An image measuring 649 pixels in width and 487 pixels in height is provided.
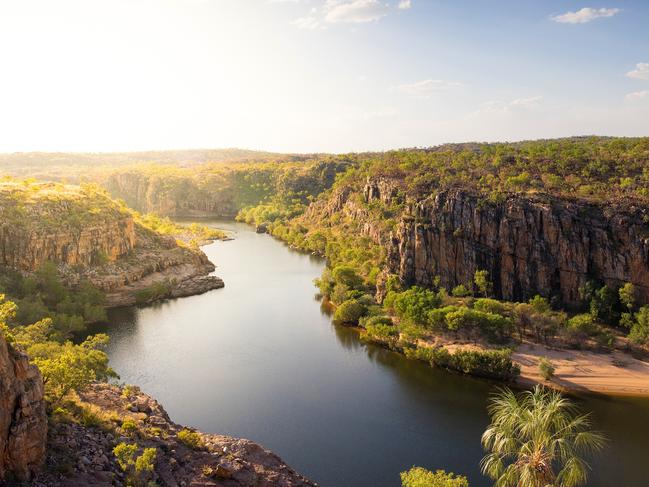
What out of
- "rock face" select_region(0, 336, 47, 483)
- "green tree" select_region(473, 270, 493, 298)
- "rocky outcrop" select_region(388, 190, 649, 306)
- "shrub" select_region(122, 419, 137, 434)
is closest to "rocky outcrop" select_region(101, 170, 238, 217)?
"rocky outcrop" select_region(388, 190, 649, 306)

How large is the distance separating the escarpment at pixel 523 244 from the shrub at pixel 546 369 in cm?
1672

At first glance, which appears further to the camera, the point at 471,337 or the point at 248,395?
the point at 471,337

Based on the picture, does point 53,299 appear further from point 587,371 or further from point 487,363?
point 587,371

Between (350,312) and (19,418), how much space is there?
140ft

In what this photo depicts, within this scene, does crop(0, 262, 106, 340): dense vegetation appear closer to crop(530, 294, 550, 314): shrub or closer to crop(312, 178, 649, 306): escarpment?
crop(312, 178, 649, 306): escarpment

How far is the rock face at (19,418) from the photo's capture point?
22.2 m

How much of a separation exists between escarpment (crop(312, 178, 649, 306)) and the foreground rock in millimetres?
40224

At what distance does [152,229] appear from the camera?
93938 mm

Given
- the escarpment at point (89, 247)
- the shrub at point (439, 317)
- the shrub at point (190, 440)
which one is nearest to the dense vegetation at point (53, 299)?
the escarpment at point (89, 247)

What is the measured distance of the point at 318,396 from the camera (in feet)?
147

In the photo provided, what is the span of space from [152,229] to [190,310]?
30.2 metres

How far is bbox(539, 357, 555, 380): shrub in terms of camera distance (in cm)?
4684

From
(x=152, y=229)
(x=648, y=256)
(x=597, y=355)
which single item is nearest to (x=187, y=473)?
(x=597, y=355)

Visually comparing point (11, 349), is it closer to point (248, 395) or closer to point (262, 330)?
point (248, 395)
